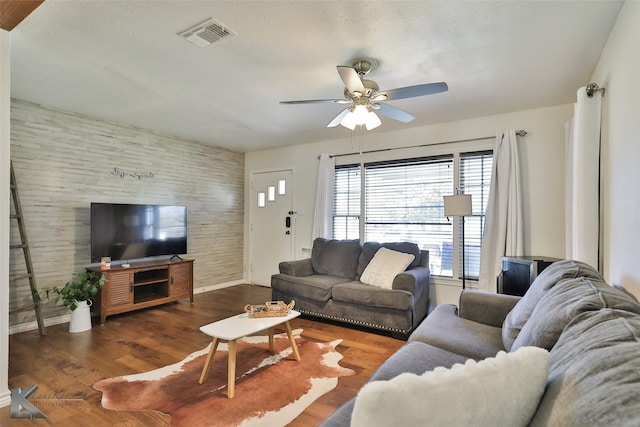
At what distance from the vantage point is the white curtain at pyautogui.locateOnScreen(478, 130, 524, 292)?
3.56 m

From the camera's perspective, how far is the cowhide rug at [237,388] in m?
1.95

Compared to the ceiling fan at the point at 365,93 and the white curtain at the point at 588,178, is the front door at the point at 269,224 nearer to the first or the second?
the ceiling fan at the point at 365,93

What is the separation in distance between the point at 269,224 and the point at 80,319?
119 inches

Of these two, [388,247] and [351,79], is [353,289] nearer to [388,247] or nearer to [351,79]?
[388,247]

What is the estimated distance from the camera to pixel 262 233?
229 inches

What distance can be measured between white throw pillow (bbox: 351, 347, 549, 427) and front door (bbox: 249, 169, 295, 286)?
190 inches

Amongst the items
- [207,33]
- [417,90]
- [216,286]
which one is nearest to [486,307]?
[417,90]

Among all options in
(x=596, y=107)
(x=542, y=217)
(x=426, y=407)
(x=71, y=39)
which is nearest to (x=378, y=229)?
(x=542, y=217)

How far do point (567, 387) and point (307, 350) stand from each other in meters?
2.45

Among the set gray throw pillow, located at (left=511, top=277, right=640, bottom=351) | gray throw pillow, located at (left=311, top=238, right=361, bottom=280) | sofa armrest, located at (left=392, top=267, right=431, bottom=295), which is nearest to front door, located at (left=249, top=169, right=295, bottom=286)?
Result: gray throw pillow, located at (left=311, top=238, right=361, bottom=280)

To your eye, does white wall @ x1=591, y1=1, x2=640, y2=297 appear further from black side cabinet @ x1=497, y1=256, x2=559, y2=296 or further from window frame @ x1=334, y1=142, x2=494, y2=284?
window frame @ x1=334, y1=142, x2=494, y2=284

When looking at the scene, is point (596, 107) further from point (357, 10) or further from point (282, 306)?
point (282, 306)

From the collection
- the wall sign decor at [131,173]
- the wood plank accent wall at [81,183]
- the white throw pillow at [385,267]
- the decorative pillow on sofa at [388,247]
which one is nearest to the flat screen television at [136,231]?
the wood plank accent wall at [81,183]

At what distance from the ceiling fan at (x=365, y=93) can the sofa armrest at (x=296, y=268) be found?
79.3 inches
